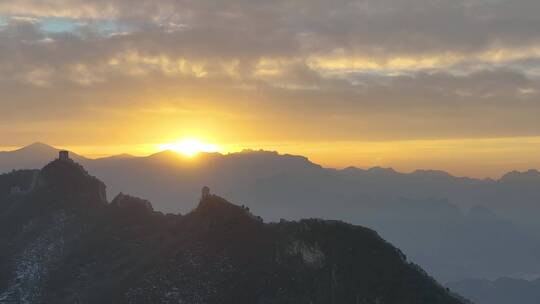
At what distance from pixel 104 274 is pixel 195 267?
20424mm

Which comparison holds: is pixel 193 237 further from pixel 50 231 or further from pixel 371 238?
pixel 50 231

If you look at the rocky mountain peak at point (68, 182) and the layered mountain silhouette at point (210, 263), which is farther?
the rocky mountain peak at point (68, 182)

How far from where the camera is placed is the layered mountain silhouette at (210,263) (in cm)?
7375

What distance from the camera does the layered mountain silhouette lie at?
73.8m

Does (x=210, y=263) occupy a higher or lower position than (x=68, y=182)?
lower

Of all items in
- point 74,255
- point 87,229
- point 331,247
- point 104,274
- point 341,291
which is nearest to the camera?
point 341,291

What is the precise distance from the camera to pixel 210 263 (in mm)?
80500

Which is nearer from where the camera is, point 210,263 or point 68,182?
point 210,263

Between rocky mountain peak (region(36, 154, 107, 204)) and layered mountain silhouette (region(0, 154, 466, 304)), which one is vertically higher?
rocky mountain peak (region(36, 154, 107, 204))

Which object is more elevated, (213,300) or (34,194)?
(34,194)

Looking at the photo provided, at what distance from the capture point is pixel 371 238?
8138 centimetres

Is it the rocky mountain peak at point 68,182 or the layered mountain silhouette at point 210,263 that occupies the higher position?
the rocky mountain peak at point 68,182

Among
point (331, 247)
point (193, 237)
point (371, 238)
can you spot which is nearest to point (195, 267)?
point (193, 237)

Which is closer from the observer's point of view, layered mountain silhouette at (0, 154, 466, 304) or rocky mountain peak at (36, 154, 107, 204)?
layered mountain silhouette at (0, 154, 466, 304)
